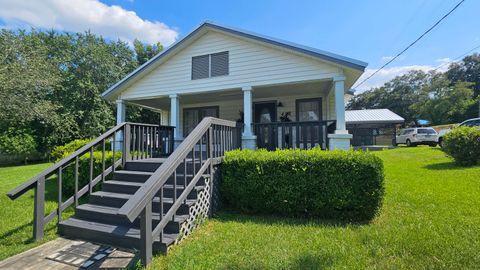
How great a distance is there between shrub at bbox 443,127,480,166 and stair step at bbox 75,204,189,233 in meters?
10.3

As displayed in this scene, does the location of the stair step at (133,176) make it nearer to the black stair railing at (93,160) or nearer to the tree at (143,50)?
the black stair railing at (93,160)

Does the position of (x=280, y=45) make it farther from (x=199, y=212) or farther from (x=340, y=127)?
(x=199, y=212)

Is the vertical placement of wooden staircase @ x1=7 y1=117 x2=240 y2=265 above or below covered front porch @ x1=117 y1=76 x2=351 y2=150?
below

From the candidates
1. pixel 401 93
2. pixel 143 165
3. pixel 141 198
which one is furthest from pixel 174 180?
pixel 401 93

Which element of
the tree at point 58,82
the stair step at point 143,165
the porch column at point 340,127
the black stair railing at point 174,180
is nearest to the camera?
the black stair railing at point 174,180

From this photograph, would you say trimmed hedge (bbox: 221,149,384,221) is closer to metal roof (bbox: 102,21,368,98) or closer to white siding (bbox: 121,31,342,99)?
metal roof (bbox: 102,21,368,98)

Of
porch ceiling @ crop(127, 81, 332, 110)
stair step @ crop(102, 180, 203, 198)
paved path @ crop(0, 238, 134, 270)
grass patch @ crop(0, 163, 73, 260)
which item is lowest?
paved path @ crop(0, 238, 134, 270)

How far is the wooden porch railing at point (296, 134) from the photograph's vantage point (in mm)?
6664

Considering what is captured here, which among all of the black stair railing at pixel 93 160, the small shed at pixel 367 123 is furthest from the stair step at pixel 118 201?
the small shed at pixel 367 123

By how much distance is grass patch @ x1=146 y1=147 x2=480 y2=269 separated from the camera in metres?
2.78

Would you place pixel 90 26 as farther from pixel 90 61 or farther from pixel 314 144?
pixel 314 144

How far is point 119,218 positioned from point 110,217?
0.14 m

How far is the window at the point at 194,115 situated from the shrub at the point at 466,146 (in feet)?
30.5

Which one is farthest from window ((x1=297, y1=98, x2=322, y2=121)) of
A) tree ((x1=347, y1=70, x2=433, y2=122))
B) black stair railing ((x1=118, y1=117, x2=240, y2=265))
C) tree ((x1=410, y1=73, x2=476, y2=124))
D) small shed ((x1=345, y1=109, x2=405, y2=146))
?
tree ((x1=347, y1=70, x2=433, y2=122))
